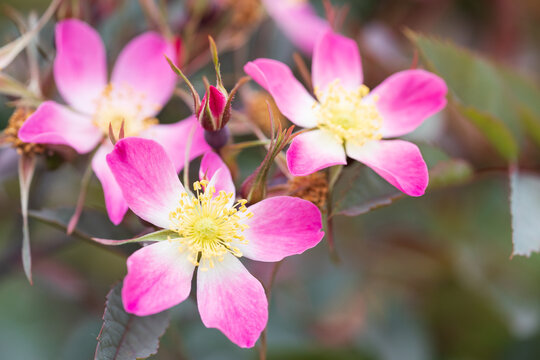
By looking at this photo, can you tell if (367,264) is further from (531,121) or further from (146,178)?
(146,178)

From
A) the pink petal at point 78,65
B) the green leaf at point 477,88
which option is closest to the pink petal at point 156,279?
the pink petal at point 78,65

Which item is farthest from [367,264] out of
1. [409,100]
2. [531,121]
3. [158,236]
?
[158,236]

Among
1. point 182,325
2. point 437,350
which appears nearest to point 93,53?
point 182,325

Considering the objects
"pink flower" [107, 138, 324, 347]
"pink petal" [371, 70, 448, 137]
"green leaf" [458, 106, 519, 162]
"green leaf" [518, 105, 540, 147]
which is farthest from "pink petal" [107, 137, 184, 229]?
"green leaf" [518, 105, 540, 147]

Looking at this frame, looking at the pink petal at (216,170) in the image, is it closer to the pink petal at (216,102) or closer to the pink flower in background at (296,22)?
the pink petal at (216,102)

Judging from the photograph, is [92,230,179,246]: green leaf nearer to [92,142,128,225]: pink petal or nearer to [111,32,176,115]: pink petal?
[92,142,128,225]: pink petal
